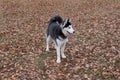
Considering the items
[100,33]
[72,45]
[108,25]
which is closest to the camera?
[72,45]

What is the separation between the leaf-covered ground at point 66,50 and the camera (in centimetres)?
754

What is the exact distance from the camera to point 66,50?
31.7 ft

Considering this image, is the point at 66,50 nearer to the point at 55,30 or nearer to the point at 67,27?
the point at 55,30

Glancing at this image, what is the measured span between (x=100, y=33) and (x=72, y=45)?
2.01 m

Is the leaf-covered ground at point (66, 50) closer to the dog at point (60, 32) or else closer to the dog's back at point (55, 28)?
the dog at point (60, 32)

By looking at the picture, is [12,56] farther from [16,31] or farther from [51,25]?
[16,31]

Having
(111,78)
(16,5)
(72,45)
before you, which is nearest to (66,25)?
(111,78)

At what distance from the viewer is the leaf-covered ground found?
7543mm

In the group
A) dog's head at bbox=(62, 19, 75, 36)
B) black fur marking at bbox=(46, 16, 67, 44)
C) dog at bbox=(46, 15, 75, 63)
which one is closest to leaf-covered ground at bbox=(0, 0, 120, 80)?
dog at bbox=(46, 15, 75, 63)

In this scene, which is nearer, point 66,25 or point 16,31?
point 66,25

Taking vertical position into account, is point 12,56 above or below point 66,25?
below

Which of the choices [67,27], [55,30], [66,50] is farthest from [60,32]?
[66,50]

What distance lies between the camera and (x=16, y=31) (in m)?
13.1

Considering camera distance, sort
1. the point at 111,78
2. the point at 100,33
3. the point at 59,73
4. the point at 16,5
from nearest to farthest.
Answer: the point at 111,78 < the point at 59,73 < the point at 100,33 < the point at 16,5
